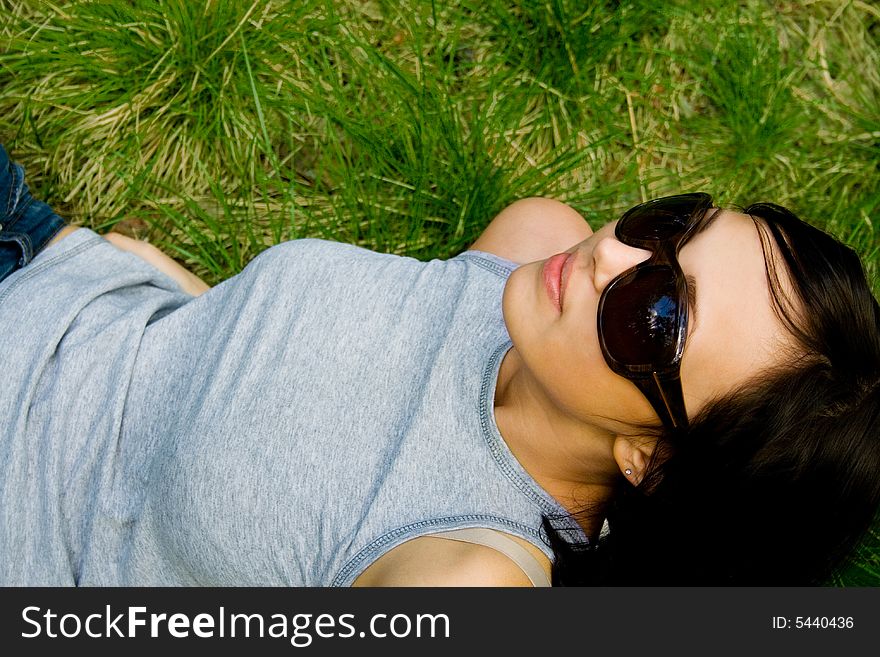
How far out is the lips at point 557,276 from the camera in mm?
1491

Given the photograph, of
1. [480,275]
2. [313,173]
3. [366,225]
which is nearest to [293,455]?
[480,275]

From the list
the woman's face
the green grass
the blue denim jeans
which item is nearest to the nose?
the woman's face

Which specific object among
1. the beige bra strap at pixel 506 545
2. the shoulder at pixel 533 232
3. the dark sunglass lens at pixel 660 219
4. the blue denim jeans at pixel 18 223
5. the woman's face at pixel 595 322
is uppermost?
the dark sunglass lens at pixel 660 219

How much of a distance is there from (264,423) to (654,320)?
91 cm

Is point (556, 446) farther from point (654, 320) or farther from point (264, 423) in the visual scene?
point (264, 423)

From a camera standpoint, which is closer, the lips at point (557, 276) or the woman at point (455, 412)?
the woman at point (455, 412)

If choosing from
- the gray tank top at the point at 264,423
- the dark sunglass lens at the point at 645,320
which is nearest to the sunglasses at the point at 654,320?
the dark sunglass lens at the point at 645,320

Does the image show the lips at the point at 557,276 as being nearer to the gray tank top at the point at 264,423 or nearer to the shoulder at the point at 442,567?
the gray tank top at the point at 264,423

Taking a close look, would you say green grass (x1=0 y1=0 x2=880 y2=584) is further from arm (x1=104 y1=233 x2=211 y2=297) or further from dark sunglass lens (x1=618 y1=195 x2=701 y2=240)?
dark sunglass lens (x1=618 y1=195 x2=701 y2=240)

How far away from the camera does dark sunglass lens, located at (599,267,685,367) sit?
136cm

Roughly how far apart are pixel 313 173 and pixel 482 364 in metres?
1.25

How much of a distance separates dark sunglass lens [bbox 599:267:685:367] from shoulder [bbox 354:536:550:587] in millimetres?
489

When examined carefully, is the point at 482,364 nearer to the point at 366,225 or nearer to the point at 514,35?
the point at 366,225

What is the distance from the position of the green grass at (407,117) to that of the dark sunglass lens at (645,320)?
4.03 ft
